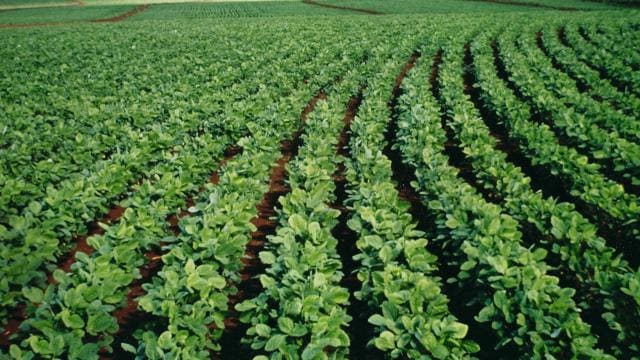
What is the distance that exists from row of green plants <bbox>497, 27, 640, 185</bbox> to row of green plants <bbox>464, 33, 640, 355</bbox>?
1828 millimetres

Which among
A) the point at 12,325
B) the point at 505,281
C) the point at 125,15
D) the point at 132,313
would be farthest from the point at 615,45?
the point at 125,15

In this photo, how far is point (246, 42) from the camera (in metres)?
21.5

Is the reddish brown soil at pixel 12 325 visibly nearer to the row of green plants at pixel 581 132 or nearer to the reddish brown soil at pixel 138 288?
the reddish brown soil at pixel 138 288

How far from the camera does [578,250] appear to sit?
410cm

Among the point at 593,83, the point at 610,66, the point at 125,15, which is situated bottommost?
the point at 593,83

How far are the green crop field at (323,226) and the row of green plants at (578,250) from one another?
2 centimetres

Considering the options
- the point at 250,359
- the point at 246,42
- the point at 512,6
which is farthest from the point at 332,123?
the point at 512,6

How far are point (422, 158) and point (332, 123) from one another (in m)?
2.33

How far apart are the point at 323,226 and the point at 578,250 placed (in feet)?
8.78

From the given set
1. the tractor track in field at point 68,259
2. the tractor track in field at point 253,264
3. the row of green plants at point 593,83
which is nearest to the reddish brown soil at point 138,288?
the tractor track in field at point 68,259

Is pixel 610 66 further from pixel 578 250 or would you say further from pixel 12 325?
pixel 12 325

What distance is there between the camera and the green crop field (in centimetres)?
328

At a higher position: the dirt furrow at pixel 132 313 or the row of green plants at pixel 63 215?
the row of green plants at pixel 63 215

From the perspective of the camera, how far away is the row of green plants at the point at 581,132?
619 cm
